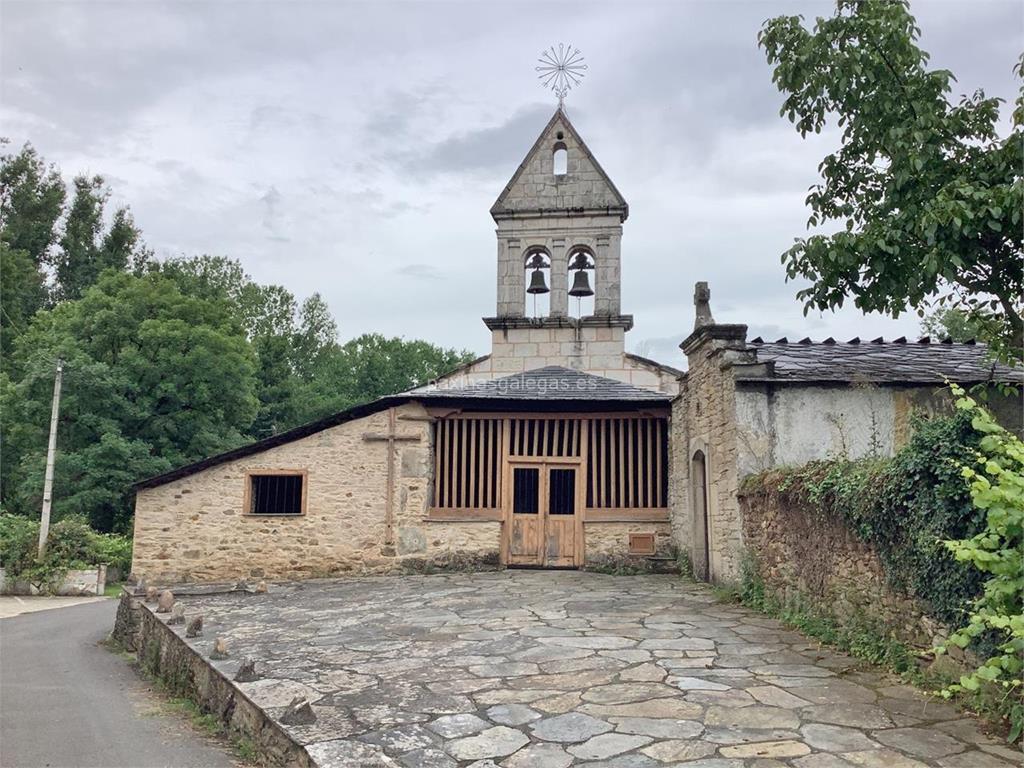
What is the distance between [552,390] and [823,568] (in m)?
7.39

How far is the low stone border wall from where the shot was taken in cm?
480

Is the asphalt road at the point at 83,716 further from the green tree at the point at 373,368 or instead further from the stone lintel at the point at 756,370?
the green tree at the point at 373,368

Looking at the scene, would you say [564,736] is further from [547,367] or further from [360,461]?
[547,367]

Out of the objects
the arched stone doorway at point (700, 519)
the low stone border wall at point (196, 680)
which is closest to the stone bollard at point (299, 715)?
the low stone border wall at point (196, 680)

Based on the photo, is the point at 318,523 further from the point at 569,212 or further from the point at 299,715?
the point at 299,715

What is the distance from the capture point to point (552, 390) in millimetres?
13875

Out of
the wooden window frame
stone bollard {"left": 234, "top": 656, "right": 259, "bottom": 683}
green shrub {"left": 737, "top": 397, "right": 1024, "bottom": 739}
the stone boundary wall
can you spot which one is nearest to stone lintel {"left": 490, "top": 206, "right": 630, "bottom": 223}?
the wooden window frame

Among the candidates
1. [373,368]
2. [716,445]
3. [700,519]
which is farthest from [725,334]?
[373,368]

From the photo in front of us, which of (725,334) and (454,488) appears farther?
(454,488)

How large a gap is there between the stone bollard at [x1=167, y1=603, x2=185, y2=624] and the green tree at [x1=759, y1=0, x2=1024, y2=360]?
749 cm

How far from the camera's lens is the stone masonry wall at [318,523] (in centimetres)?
1310

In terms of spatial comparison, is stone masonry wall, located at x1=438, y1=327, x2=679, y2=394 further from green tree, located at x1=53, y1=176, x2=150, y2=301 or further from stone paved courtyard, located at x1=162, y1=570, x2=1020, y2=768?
green tree, located at x1=53, y1=176, x2=150, y2=301

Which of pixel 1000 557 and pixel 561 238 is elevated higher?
pixel 561 238

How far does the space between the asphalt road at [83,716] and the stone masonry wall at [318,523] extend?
6.58 feet
